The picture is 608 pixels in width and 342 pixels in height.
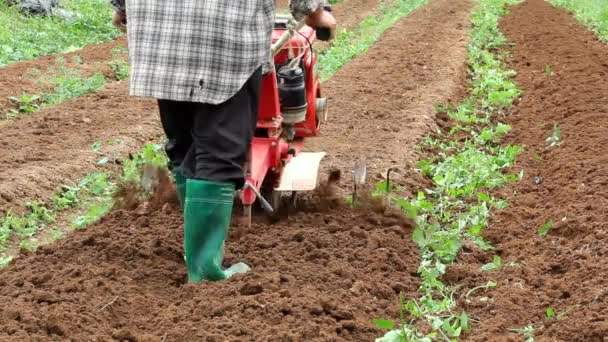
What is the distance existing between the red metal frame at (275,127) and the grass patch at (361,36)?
5108mm

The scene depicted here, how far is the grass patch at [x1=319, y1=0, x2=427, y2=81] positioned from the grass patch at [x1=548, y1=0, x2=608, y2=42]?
3.33m

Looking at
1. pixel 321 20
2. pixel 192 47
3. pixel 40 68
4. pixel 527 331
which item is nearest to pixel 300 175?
pixel 321 20

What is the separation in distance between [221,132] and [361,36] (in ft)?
40.6

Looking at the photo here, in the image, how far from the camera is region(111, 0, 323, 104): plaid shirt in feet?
11.9

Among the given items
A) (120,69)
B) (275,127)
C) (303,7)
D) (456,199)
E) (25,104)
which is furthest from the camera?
(120,69)

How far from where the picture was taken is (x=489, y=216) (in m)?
5.19

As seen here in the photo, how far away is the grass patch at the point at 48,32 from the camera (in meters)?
11.9

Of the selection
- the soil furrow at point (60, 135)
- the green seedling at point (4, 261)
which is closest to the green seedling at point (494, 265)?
the green seedling at point (4, 261)

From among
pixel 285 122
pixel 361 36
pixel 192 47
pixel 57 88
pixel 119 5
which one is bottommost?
pixel 57 88

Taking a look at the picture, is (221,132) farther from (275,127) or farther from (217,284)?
(275,127)

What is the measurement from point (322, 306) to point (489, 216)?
1.85 metres

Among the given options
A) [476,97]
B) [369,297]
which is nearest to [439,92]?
[476,97]

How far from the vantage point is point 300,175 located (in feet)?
16.2

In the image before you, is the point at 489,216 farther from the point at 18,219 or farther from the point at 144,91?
the point at 18,219
